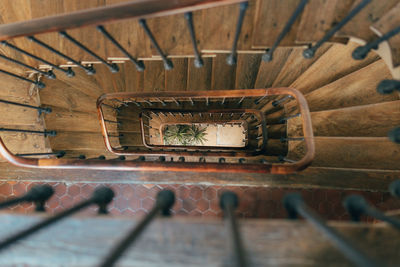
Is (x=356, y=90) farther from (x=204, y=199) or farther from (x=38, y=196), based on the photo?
(x=38, y=196)

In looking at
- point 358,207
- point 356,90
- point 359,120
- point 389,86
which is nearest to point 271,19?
point 389,86

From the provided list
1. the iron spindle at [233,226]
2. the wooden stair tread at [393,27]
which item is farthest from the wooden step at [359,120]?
the iron spindle at [233,226]

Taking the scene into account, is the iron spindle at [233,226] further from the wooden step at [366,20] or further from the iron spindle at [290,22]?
the wooden step at [366,20]

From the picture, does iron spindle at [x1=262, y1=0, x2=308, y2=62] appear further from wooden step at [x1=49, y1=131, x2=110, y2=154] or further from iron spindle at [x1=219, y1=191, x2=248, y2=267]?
wooden step at [x1=49, y1=131, x2=110, y2=154]

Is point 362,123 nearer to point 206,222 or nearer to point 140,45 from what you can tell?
point 206,222

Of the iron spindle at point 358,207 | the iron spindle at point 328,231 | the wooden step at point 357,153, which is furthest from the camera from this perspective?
the wooden step at point 357,153

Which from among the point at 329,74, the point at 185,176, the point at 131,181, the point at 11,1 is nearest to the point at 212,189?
the point at 185,176

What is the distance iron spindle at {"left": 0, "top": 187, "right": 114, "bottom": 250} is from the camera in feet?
1.78

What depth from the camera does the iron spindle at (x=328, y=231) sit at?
438 mm

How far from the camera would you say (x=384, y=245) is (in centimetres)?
58

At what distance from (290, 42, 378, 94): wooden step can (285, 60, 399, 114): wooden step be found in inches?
4.4

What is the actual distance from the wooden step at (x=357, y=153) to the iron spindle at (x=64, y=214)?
2058 mm

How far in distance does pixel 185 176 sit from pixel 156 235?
140cm

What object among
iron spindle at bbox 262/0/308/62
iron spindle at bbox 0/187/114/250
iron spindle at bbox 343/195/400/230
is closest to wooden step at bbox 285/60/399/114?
iron spindle at bbox 262/0/308/62
